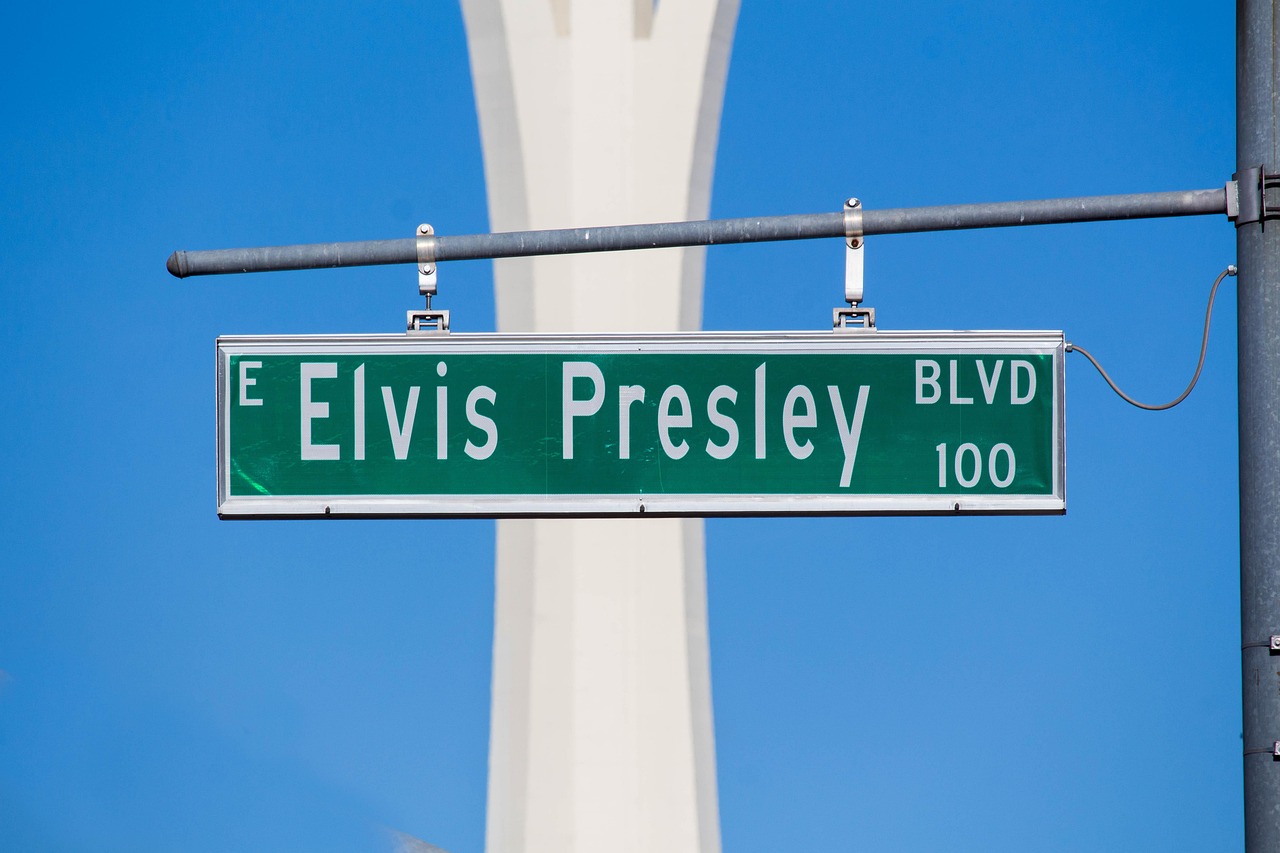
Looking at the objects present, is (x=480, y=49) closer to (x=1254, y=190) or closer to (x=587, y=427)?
(x=587, y=427)

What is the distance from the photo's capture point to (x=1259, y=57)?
3016 millimetres

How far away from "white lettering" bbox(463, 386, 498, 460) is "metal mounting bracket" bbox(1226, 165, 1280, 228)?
5.25 ft

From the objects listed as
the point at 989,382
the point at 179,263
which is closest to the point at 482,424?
the point at 179,263

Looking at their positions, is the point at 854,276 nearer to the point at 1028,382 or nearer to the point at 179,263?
the point at 1028,382

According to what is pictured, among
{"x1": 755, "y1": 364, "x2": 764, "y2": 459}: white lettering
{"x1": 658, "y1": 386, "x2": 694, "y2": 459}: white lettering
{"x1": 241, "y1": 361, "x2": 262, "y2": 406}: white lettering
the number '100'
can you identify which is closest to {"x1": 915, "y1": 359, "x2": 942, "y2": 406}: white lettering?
the number '100'

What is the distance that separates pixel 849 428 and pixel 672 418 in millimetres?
383

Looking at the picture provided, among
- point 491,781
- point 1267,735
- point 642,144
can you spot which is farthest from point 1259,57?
point 491,781

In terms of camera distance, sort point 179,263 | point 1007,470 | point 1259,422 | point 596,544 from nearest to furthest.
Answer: point 1259,422, point 1007,470, point 179,263, point 596,544

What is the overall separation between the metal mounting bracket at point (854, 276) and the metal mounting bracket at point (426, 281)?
0.87 metres

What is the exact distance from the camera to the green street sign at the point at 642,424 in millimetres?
3139

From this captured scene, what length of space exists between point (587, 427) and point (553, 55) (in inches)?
131

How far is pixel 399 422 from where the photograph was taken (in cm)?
320

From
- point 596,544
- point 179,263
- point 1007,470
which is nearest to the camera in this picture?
Answer: point 1007,470

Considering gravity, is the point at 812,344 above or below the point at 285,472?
above
